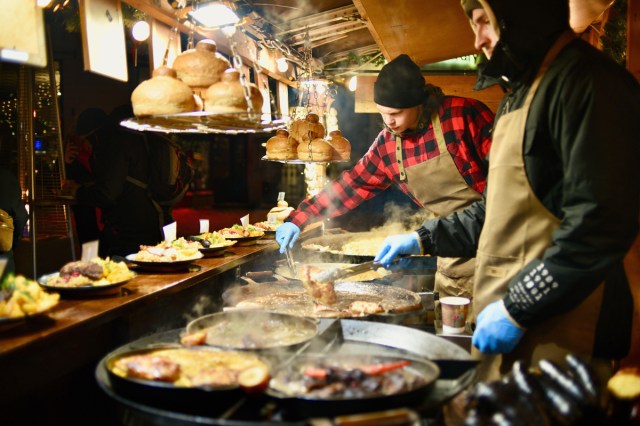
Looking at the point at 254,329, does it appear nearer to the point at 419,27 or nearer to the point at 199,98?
the point at 199,98

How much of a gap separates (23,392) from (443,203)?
3.32 metres

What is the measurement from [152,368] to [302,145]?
3695 millimetres

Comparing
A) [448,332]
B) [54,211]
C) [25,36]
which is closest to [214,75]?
[25,36]

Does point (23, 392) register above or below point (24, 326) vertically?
below

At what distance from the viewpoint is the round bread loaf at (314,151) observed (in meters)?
5.38

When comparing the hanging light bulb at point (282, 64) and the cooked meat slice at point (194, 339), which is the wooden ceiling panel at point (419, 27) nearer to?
the hanging light bulb at point (282, 64)

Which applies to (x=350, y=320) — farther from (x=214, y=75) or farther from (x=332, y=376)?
(x=214, y=75)

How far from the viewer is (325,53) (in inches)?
289

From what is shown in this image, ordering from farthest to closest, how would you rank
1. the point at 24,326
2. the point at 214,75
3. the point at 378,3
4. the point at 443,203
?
1. the point at 443,203
2. the point at 378,3
3. the point at 214,75
4. the point at 24,326

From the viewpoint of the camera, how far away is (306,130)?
216 inches

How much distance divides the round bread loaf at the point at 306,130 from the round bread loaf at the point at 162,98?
2.92 metres

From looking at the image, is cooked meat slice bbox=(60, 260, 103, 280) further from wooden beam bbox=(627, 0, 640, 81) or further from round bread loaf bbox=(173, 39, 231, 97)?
wooden beam bbox=(627, 0, 640, 81)

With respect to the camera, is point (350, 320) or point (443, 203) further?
point (443, 203)

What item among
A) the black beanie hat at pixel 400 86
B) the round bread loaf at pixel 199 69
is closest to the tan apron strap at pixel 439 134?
the black beanie hat at pixel 400 86
